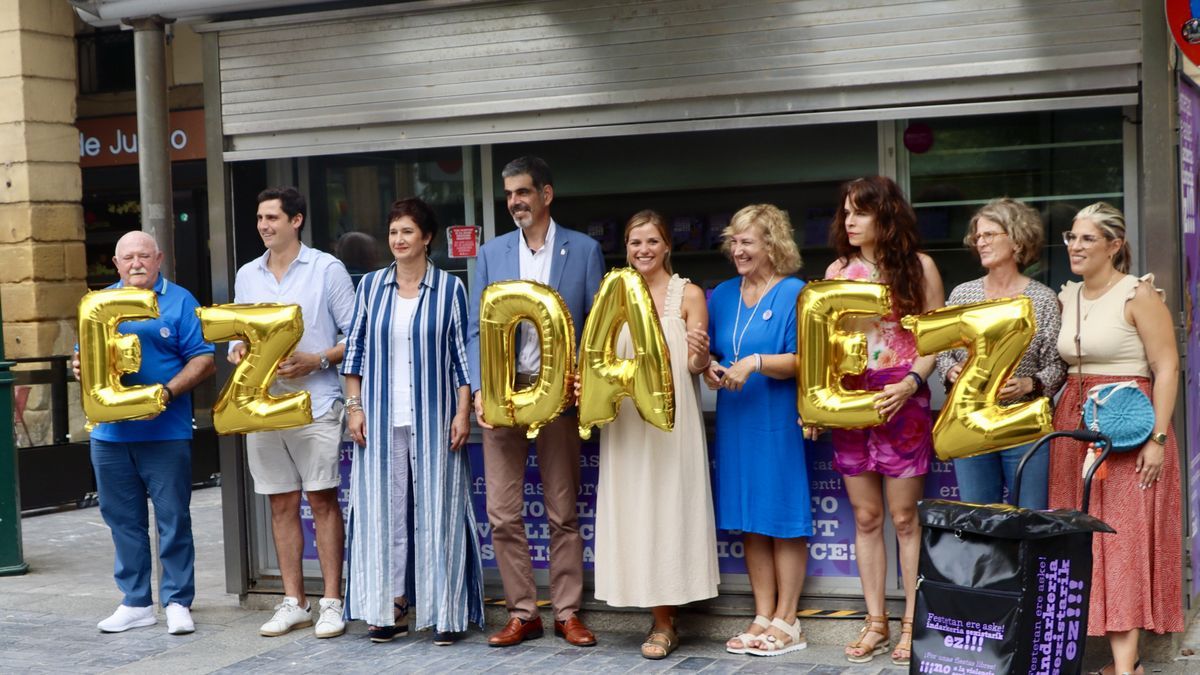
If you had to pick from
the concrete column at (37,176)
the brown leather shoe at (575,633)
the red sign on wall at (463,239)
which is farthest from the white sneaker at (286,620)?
the concrete column at (37,176)

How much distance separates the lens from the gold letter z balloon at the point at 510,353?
6012mm

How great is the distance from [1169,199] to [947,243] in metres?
1.97

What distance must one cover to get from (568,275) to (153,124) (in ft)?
7.63

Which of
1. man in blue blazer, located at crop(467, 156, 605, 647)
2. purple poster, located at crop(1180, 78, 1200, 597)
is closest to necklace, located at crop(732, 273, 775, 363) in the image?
man in blue blazer, located at crop(467, 156, 605, 647)

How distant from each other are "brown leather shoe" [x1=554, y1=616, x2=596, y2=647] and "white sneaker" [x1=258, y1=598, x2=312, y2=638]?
1285 millimetres

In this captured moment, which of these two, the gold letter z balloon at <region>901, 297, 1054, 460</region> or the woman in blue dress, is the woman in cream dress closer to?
the woman in blue dress

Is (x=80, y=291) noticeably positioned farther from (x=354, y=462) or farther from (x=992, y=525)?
(x=992, y=525)

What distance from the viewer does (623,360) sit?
5.92 meters

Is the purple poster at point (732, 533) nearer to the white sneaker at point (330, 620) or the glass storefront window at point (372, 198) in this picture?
the white sneaker at point (330, 620)

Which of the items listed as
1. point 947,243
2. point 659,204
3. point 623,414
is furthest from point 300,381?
point 947,243

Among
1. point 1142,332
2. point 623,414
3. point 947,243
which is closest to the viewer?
A: point 1142,332

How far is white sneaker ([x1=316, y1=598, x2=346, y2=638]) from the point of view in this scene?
6.72 meters

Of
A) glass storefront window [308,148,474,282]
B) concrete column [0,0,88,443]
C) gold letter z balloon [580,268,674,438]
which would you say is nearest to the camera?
gold letter z balloon [580,268,674,438]

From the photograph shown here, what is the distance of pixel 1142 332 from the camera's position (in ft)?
17.4
